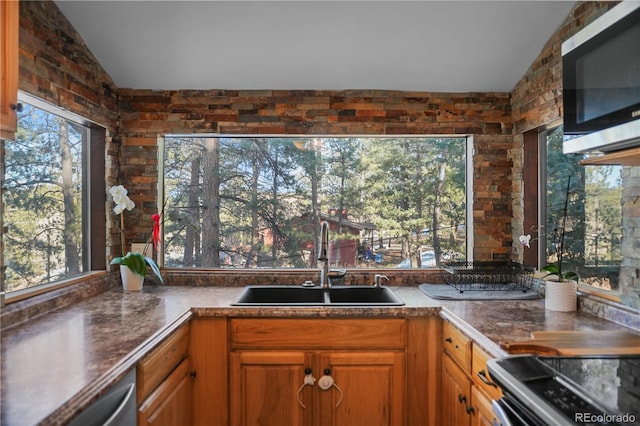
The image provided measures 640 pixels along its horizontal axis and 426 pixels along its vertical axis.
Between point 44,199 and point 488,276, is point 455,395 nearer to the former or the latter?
point 488,276

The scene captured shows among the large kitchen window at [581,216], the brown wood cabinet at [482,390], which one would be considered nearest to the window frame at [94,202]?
the brown wood cabinet at [482,390]

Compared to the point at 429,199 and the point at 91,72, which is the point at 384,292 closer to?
the point at 429,199

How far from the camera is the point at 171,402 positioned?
1626 millimetres

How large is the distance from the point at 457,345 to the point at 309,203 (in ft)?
4.24

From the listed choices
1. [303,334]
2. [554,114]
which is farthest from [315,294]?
[554,114]

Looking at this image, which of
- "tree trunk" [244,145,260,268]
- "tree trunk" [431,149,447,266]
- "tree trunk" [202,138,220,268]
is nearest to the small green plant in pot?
"tree trunk" [431,149,447,266]

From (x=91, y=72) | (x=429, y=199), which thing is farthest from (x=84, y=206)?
(x=429, y=199)

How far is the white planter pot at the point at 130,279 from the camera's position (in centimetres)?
230

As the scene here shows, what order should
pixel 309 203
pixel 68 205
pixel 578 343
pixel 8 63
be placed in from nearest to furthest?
pixel 8 63
pixel 578 343
pixel 68 205
pixel 309 203

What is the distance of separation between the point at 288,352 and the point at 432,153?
1572 mm

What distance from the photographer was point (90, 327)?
61.9 inches

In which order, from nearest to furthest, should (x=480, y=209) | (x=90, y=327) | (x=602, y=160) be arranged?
(x=602, y=160) < (x=90, y=327) < (x=480, y=209)

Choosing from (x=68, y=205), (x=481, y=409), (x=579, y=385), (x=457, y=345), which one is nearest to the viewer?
(x=579, y=385)

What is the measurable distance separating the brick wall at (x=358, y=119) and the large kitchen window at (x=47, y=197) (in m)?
0.33
